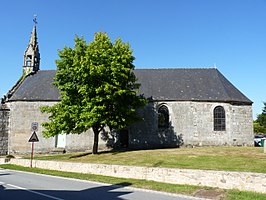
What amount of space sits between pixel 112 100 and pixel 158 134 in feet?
31.5

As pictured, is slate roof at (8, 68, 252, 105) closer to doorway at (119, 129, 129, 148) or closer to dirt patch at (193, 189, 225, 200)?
doorway at (119, 129, 129, 148)

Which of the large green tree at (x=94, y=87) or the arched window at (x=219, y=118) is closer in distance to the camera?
the large green tree at (x=94, y=87)

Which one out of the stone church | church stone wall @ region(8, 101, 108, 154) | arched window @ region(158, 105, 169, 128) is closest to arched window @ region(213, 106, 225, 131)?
the stone church

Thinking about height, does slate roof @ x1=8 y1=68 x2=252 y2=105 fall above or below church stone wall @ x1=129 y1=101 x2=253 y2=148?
above

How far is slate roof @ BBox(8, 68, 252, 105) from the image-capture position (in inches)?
1184

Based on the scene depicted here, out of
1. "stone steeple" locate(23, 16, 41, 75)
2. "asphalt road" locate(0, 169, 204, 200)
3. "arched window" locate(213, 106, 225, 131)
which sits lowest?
"asphalt road" locate(0, 169, 204, 200)

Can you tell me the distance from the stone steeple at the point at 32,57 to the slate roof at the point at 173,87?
8.27 feet

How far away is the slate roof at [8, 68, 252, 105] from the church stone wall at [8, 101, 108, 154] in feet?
3.76

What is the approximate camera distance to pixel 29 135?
3070 cm

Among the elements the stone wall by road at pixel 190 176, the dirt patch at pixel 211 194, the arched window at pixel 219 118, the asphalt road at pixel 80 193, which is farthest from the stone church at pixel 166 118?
the dirt patch at pixel 211 194

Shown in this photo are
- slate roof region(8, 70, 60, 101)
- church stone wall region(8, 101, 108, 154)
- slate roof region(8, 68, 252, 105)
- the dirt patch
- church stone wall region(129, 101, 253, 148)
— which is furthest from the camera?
slate roof region(8, 70, 60, 101)

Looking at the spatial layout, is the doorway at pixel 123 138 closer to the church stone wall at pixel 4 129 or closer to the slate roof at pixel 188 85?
the slate roof at pixel 188 85

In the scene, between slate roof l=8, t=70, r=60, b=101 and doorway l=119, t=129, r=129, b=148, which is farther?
slate roof l=8, t=70, r=60, b=101

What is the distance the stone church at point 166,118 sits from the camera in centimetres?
2933
